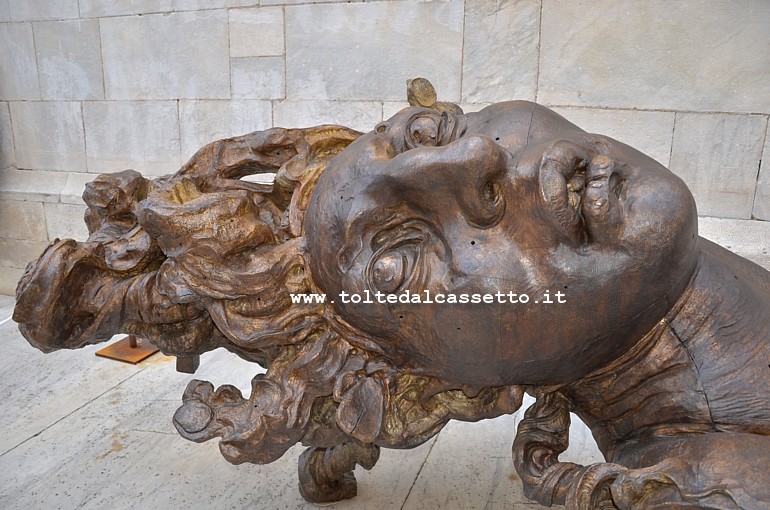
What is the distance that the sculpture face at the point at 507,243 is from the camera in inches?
37.1

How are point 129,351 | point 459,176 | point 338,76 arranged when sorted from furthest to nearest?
point 338,76, point 129,351, point 459,176

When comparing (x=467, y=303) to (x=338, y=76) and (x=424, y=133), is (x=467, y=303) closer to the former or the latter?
(x=424, y=133)

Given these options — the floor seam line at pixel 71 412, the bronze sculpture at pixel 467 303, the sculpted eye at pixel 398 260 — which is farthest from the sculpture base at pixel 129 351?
the sculpted eye at pixel 398 260

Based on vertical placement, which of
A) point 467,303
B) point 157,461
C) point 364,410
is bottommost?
point 157,461

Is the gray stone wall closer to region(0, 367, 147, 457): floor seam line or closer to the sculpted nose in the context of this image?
region(0, 367, 147, 457): floor seam line

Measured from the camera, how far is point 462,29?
2.71 meters

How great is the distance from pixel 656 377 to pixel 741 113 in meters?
1.84

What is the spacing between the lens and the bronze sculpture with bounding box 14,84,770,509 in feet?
3.10

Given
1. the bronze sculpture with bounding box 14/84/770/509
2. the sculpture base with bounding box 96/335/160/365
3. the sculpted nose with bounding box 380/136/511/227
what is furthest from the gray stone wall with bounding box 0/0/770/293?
the sculpted nose with bounding box 380/136/511/227

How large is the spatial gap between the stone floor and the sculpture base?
0.43 ft

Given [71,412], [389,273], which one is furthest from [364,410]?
[71,412]

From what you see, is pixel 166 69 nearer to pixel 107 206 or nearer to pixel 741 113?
pixel 107 206

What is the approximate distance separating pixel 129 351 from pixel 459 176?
2.11 m

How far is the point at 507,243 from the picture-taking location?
38.2 inches
